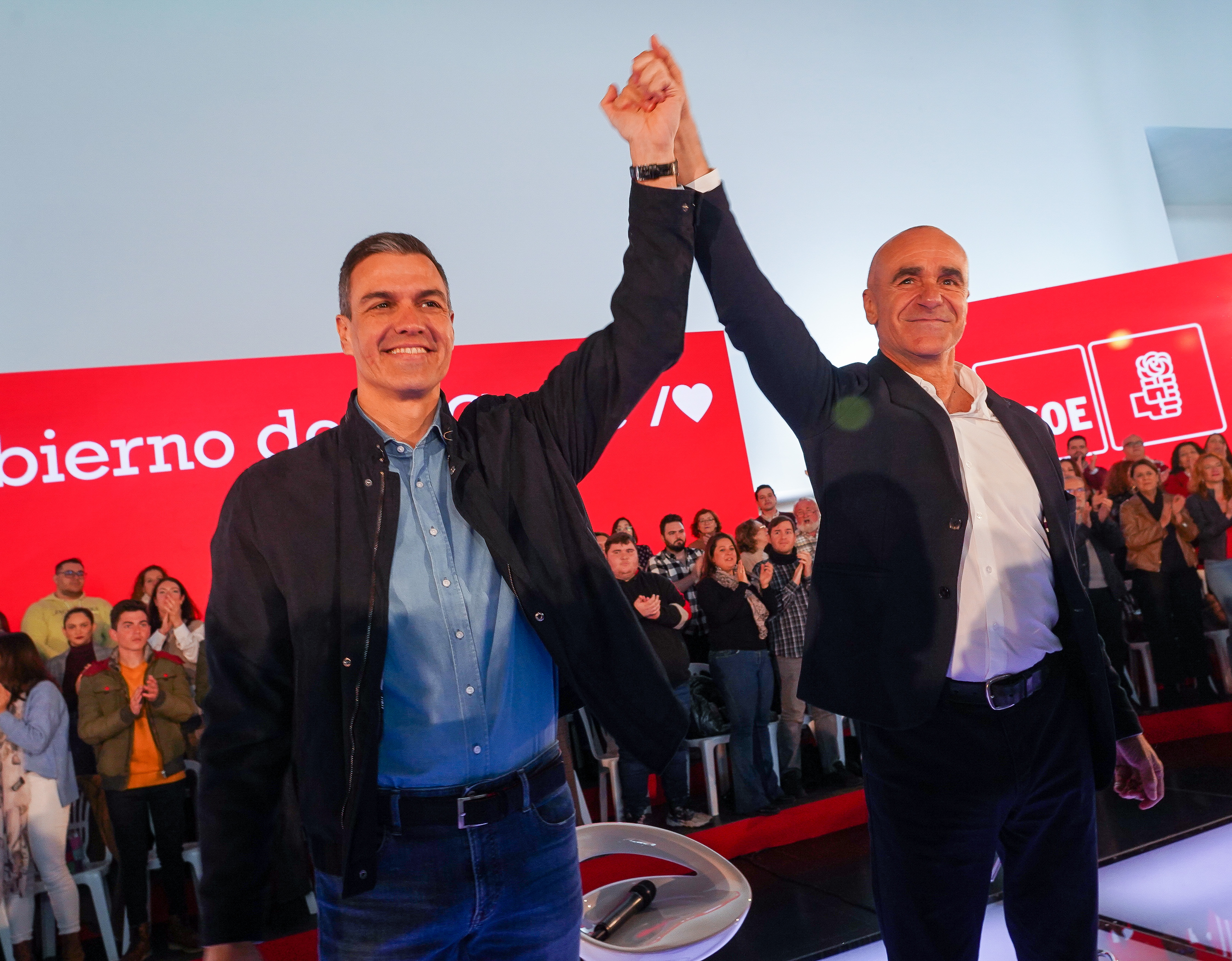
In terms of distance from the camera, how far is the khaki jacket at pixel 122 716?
3.95 m

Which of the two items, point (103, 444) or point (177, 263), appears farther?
point (177, 263)

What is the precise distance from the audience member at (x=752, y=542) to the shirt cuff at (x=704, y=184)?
4.39m

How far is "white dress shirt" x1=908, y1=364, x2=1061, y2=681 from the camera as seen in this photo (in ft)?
5.31

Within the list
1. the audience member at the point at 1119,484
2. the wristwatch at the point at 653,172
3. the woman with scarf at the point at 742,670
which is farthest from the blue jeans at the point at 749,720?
the wristwatch at the point at 653,172

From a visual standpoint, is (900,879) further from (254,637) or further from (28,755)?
(28,755)

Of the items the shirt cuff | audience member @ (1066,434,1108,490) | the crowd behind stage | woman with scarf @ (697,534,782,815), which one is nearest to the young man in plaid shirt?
the crowd behind stage

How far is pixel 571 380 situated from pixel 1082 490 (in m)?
5.45

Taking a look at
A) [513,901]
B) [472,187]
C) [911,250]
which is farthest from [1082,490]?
[513,901]

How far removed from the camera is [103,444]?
501 cm

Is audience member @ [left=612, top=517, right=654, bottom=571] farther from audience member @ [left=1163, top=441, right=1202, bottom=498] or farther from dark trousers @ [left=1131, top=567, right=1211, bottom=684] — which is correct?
audience member @ [left=1163, top=441, right=1202, bottom=498]

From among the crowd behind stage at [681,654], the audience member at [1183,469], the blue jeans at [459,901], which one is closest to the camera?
the blue jeans at [459,901]

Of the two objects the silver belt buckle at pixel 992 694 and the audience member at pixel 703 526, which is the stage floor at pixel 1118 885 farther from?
the audience member at pixel 703 526

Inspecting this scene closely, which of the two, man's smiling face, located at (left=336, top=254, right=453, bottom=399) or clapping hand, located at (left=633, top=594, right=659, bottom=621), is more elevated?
man's smiling face, located at (left=336, top=254, right=453, bottom=399)

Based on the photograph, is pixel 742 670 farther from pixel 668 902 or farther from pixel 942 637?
pixel 942 637
